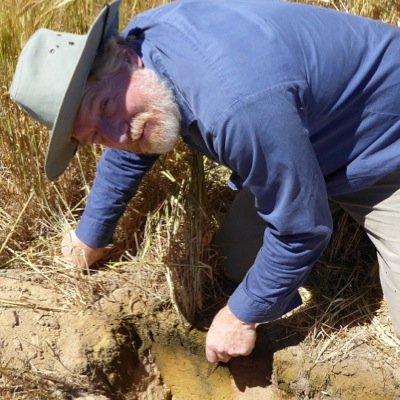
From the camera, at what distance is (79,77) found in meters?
1.64

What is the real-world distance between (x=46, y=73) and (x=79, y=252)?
0.80 meters

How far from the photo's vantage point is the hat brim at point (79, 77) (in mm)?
1629

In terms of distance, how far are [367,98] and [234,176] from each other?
39 cm

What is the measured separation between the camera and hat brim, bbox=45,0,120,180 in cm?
163

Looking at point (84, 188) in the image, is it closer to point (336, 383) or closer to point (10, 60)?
point (10, 60)

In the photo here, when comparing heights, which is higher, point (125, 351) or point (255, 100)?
point (255, 100)

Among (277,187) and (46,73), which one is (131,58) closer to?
(46,73)

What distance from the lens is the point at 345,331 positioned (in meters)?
2.22

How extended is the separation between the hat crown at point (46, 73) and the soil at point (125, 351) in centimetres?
74

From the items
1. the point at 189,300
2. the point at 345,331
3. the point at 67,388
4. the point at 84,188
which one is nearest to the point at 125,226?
the point at 84,188

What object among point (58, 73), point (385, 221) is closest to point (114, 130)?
point (58, 73)

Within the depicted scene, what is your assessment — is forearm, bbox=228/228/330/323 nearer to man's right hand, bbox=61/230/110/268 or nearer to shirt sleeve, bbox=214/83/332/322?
shirt sleeve, bbox=214/83/332/322

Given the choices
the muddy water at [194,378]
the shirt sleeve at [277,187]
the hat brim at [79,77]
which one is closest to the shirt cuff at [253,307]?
the shirt sleeve at [277,187]

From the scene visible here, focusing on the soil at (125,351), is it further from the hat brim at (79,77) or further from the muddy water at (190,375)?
the hat brim at (79,77)
